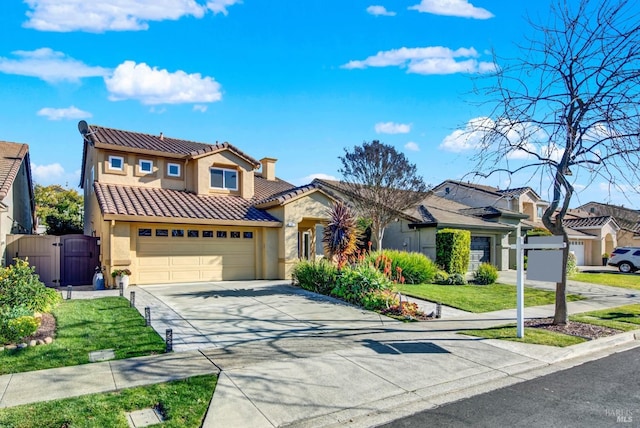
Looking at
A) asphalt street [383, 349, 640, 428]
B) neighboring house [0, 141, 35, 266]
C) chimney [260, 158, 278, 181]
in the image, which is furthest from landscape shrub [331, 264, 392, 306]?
chimney [260, 158, 278, 181]

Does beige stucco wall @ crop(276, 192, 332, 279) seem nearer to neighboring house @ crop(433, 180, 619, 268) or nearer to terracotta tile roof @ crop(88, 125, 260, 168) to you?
terracotta tile roof @ crop(88, 125, 260, 168)

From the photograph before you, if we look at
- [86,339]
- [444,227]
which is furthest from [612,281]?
[86,339]

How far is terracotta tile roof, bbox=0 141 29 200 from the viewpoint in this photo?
14.4 m

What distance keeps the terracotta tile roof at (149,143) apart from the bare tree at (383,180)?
5219 millimetres

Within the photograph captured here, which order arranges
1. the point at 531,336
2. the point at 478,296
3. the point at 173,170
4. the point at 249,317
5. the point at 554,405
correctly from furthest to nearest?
the point at 173,170
the point at 478,296
the point at 249,317
the point at 531,336
the point at 554,405

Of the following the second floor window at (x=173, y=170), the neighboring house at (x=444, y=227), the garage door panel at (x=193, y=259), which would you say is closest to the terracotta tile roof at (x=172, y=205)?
the second floor window at (x=173, y=170)

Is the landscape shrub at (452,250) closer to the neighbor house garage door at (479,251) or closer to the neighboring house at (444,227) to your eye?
the neighboring house at (444,227)

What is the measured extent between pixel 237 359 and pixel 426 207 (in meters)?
19.4

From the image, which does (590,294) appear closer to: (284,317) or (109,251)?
(284,317)

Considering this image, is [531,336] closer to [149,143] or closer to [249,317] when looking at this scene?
[249,317]

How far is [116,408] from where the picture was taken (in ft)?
16.1

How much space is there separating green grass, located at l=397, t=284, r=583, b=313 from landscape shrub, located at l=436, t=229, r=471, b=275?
2.67 m

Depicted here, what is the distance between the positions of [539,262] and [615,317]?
13.5ft

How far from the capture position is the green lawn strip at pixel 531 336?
330 inches
